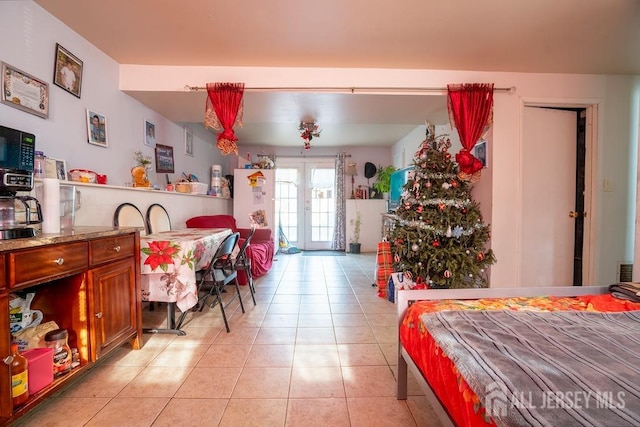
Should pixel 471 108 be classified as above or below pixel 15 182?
above

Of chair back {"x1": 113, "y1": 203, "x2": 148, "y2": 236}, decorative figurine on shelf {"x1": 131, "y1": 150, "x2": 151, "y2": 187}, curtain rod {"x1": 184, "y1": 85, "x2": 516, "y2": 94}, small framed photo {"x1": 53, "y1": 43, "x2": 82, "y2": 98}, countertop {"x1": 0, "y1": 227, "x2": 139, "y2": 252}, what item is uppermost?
curtain rod {"x1": 184, "y1": 85, "x2": 516, "y2": 94}

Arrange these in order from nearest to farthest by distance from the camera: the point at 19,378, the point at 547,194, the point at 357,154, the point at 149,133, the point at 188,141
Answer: the point at 19,378 → the point at 547,194 → the point at 149,133 → the point at 188,141 → the point at 357,154

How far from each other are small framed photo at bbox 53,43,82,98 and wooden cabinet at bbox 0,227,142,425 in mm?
1219

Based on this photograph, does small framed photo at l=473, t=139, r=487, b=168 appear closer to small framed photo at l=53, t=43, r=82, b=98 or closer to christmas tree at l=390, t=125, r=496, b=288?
christmas tree at l=390, t=125, r=496, b=288

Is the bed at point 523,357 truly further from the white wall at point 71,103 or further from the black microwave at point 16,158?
the white wall at point 71,103

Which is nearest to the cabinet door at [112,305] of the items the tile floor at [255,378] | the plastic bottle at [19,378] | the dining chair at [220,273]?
the tile floor at [255,378]

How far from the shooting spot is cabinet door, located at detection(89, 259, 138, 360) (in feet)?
4.94

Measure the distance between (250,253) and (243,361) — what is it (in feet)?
5.85

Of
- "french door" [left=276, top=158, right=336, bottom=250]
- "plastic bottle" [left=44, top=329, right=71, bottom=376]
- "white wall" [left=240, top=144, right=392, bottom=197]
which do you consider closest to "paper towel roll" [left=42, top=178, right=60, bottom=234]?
"plastic bottle" [left=44, top=329, right=71, bottom=376]

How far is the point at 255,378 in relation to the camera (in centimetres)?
162

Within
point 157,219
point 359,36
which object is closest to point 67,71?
point 157,219

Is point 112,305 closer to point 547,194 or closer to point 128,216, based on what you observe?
point 128,216

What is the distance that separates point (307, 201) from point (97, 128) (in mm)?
4273

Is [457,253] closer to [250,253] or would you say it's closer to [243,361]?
[243,361]
